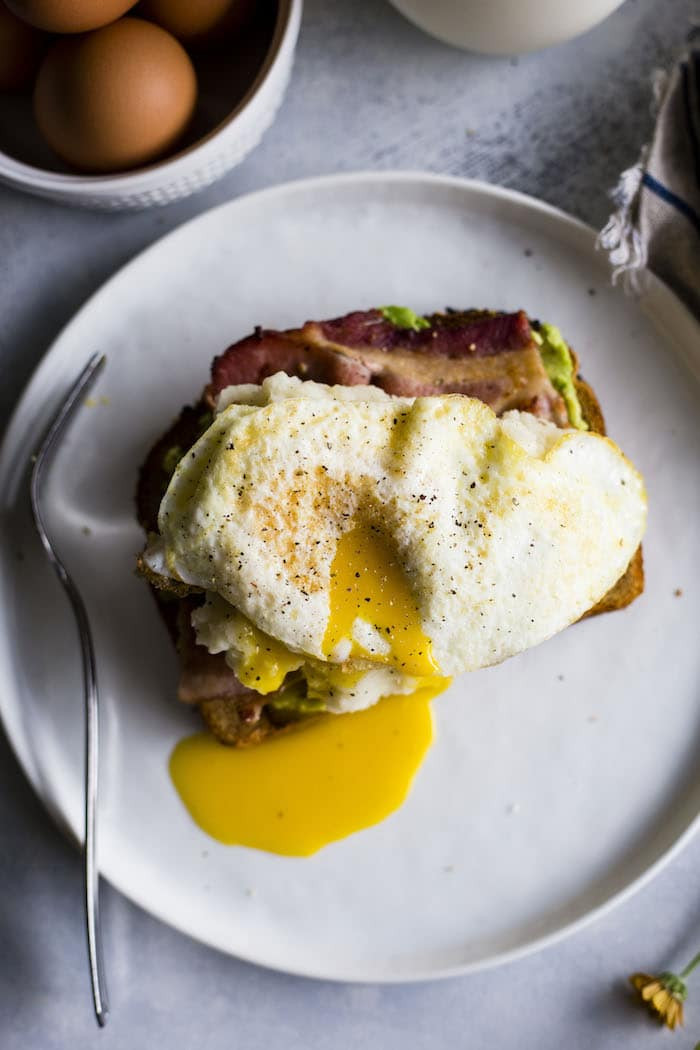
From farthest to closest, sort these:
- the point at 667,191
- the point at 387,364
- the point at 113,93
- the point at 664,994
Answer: the point at 664,994 → the point at 667,191 → the point at 387,364 → the point at 113,93

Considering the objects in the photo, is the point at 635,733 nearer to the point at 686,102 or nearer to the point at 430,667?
the point at 430,667

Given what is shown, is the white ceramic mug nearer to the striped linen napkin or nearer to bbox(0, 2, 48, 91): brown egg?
the striped linen napkin

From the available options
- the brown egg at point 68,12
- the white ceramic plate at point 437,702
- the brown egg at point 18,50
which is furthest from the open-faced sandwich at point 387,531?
the brown egg at point 18,50

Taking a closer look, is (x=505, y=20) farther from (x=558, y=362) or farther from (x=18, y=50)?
(x=18, y=50)

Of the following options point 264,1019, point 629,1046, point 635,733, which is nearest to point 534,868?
point 635,733

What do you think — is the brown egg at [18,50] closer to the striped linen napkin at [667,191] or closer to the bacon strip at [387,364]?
the bacon strip at [387,364]

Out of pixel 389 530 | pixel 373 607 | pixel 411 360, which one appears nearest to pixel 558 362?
pixel 411 360
